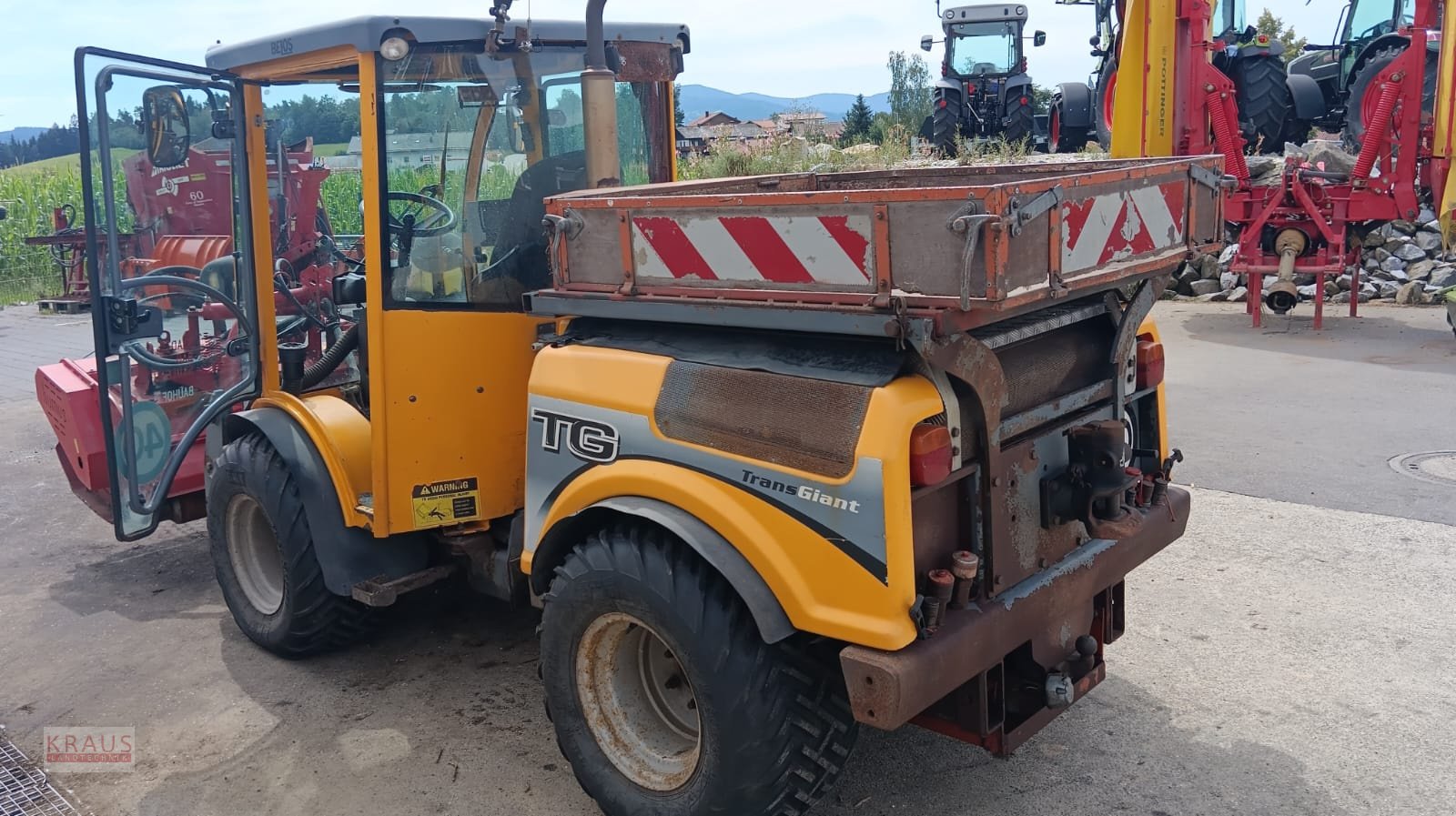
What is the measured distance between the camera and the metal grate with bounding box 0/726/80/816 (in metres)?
3.42

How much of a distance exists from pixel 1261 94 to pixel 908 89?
37.1m

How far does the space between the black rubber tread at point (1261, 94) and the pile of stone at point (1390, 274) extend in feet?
5.90

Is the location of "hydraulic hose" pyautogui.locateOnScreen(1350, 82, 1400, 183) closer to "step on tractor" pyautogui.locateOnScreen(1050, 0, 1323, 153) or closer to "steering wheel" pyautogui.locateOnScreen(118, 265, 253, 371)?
"step on tractor" pyautogui.locateOnScreen(1050, 0, 1323, 153)

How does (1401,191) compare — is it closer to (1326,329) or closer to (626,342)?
(1326,329)

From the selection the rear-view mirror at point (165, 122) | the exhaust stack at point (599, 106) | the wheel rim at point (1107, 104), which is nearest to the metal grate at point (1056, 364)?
the exhaust stack at point (599, 106)

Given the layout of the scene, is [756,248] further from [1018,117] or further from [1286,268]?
[1018,117]

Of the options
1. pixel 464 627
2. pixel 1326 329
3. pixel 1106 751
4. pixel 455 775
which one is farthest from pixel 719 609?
pixel 1326 329

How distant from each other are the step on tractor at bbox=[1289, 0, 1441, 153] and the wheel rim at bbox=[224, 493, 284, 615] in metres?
10.1

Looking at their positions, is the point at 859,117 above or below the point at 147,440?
above

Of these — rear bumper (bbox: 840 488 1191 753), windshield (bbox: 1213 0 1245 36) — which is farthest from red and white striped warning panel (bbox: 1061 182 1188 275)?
windshield (bbox: 1213 0 1245 36)

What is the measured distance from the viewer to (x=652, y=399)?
3.00 m

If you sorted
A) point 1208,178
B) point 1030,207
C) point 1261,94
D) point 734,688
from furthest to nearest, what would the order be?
point 1261,94, point 1208,178, point 734,688, point 1030,207

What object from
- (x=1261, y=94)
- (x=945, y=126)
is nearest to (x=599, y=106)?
(x=1261, y=94)

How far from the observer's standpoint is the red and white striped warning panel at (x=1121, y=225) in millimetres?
2707
